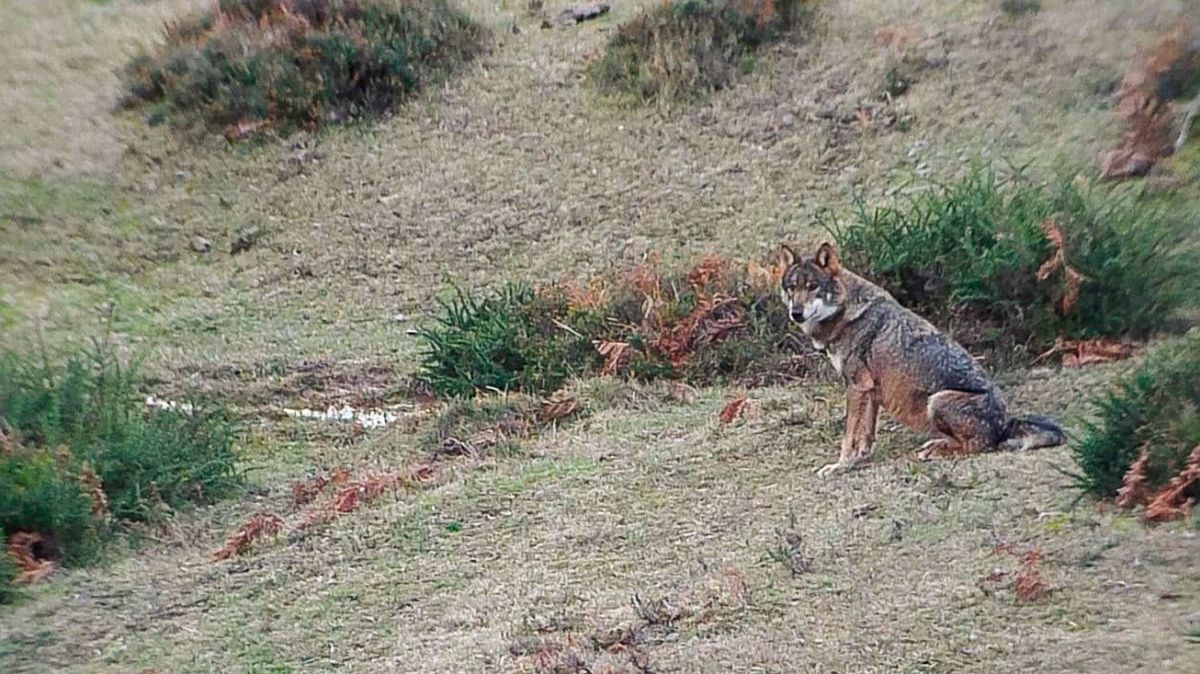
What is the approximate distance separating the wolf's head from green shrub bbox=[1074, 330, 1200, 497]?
176 cm

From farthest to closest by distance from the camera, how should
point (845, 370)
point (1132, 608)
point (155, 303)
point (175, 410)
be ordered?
point (155, 303), point (175, 410), point (845, 370), point (1132, 608)

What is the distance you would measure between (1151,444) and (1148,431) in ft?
0.34

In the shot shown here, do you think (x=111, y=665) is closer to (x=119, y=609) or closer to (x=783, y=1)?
(x=119, y=609)

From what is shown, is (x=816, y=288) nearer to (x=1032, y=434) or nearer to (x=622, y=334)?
(x=1032, y=434)

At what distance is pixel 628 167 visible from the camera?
14414 mm

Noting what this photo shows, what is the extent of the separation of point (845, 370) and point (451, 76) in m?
8.89

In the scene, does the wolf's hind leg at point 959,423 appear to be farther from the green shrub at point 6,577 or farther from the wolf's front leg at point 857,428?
the green shrub at point 6,577

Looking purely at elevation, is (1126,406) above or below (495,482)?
above

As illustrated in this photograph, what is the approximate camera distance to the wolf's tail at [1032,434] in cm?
757

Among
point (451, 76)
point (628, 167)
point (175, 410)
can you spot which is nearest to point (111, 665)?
point (175, 410)

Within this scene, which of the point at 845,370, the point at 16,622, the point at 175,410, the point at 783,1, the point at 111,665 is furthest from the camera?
the point at 783,1

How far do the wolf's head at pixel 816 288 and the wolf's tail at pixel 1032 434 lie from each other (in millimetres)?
1152

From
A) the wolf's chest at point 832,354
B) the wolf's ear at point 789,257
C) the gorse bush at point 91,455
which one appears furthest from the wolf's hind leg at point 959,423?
the gorse bush at point 91,455

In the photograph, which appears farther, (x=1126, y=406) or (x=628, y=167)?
(x=628, y=167)
